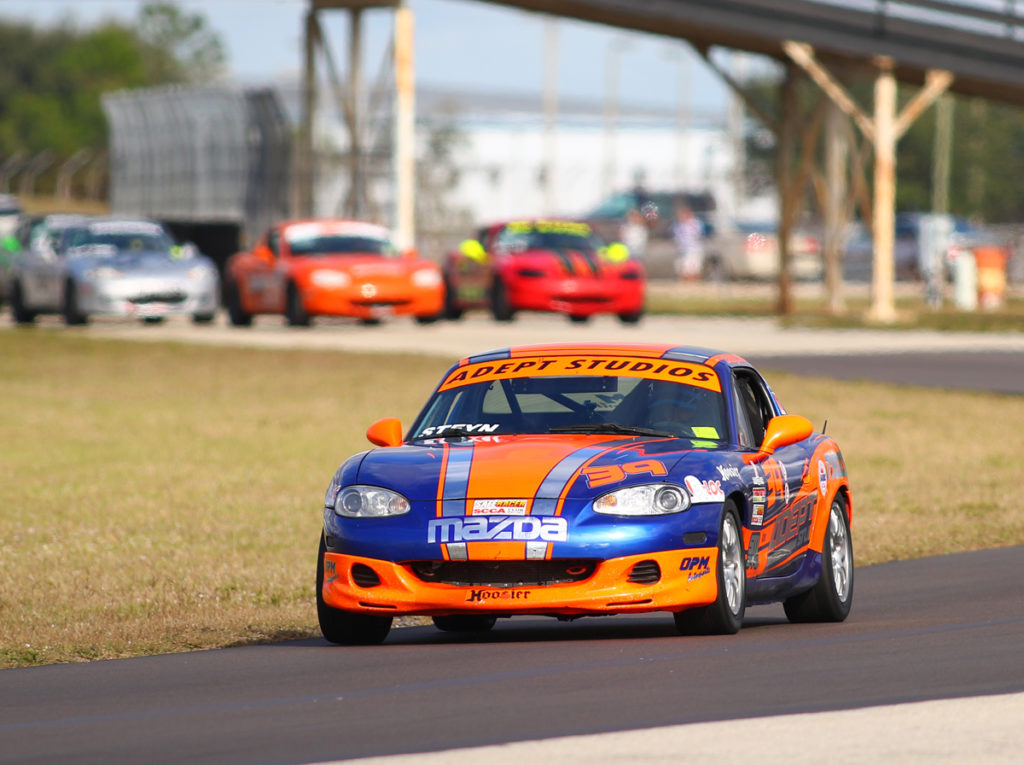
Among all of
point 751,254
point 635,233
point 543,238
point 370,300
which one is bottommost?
point 751,254

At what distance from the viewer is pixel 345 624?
8.91 meters

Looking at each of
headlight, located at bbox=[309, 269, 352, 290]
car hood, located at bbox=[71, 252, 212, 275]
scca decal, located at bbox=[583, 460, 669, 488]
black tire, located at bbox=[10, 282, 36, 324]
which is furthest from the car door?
scca decal, located at bbox=[583, 460, 669, 488]

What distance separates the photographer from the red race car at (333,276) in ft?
108

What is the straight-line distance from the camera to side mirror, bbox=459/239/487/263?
35344mm

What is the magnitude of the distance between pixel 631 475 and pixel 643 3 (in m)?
29.1

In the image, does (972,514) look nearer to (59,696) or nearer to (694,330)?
(59,696)

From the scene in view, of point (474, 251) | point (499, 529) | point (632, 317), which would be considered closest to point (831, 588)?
point (499, 529)

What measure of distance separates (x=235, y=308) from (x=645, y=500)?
27002 millimetres

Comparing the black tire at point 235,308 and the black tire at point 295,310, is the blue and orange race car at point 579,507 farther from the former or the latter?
the black tire at point 235,308

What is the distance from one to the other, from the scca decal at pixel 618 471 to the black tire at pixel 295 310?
81.2 feet

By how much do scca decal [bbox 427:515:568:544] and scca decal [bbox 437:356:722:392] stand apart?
139cm

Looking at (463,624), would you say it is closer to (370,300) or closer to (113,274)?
(370,300)

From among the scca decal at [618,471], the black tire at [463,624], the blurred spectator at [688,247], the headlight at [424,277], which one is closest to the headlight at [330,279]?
the headlight at [424,277]

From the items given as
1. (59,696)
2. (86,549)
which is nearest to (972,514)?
(86,549)
